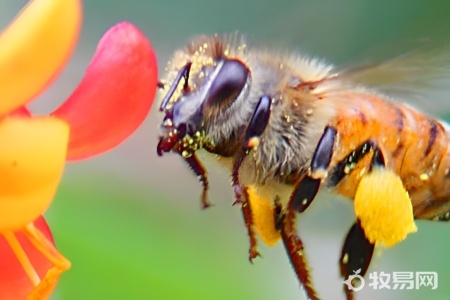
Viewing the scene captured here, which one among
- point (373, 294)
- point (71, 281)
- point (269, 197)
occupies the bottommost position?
point (373, 294)

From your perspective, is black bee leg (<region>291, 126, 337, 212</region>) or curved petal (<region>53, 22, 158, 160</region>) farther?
black bee leg (<region>291, 126, 337, 212</region>)

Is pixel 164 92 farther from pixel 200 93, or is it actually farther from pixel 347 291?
pixel 347 291

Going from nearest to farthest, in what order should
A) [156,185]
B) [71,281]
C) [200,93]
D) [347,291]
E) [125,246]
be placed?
[200,93], [347,291], [71,281], [125,246], [156,185]

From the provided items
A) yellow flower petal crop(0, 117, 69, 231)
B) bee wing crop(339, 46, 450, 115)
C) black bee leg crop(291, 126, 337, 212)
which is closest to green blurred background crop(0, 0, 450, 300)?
bee wing crop(339, 46, 450, 115)

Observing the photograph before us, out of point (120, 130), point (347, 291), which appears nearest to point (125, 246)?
point (347, 291)

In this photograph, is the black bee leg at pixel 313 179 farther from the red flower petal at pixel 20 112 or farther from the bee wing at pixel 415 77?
the red flower petal at pixel 20 112

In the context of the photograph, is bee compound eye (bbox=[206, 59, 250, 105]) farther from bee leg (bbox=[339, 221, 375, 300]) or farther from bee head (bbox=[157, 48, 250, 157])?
bee leg (bbox=[339, 221, 375, 300])

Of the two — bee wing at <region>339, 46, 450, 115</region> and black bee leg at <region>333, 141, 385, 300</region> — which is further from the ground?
bee wing at <region>339, 46, 450, 115</region>

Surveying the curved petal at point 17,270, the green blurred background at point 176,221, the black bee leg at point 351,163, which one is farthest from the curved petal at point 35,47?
the green blurred background at point 176,221
